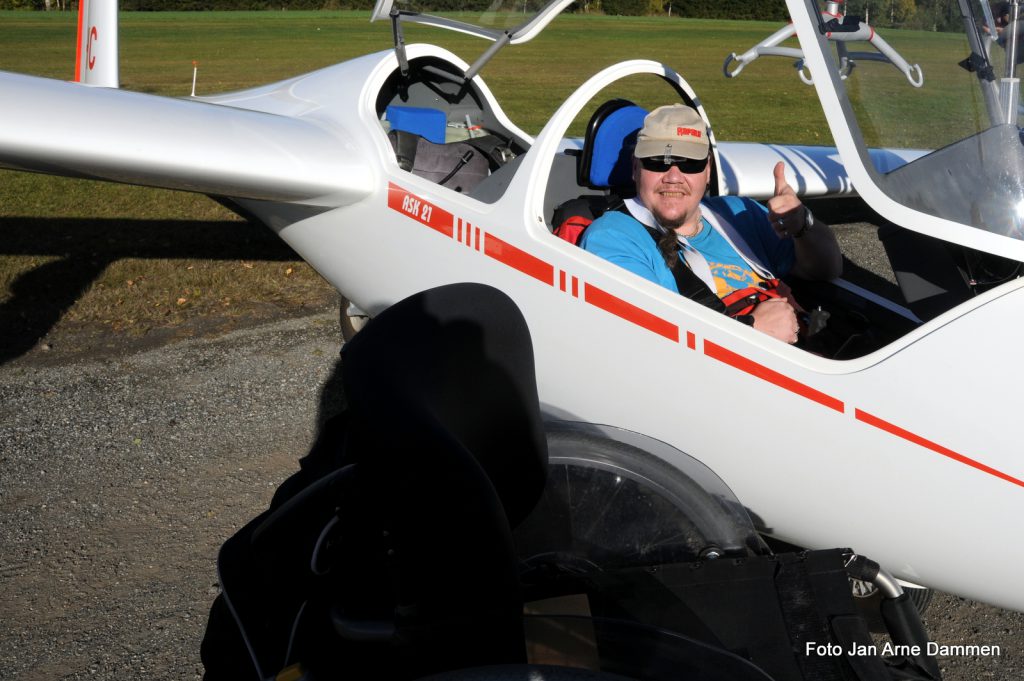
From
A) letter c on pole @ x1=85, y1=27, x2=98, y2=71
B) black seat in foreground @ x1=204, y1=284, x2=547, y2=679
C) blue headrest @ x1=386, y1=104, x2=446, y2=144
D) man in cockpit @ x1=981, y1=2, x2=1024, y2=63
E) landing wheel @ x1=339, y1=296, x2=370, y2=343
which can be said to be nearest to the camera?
black seat in foreground @ x1=204, y1=284, x2=547, y2=679

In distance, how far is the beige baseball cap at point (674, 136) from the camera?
117 inches

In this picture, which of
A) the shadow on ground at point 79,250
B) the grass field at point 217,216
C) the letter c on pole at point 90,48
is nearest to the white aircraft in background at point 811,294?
the grass field at point 217,216

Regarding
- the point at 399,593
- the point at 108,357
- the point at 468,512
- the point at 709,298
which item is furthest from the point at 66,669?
the point at 108,357

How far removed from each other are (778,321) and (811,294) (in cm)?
85

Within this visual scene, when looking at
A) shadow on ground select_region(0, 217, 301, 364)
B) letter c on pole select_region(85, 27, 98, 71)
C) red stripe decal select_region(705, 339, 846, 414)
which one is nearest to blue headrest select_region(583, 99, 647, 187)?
red stripe decal select_region(705, 339, 846, 414)

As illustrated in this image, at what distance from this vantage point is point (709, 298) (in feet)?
9.32

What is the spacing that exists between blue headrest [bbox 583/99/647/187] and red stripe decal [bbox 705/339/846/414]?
3.65ft

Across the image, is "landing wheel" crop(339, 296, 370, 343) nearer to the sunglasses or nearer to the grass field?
the grass field

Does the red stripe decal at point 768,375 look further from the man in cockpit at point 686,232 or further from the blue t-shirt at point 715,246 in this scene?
the blue t-shirt at point 715,246

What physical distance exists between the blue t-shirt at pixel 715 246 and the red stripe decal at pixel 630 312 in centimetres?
14

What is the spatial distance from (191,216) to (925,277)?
685 centimetres

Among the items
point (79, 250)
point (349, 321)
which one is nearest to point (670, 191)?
point (349, 321)

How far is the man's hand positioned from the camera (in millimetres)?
2623

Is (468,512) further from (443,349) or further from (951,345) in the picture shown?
(951,345)
